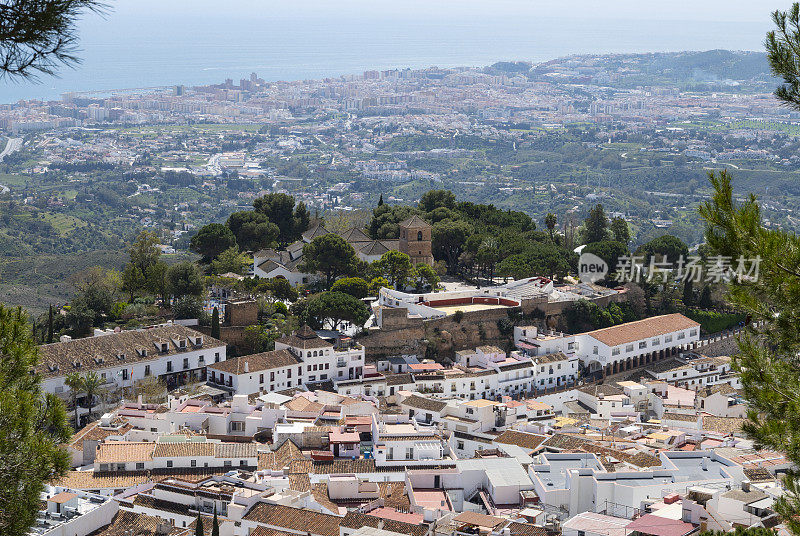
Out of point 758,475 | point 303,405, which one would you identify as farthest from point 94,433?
point 758,475

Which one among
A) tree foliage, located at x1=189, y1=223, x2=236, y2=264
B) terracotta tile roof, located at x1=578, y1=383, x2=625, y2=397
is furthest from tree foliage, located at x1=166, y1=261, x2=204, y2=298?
terracotta tile roof, located at x1=578, y1=383, x2=625, y2=397

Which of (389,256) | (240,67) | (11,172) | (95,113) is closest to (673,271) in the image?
(389,256)

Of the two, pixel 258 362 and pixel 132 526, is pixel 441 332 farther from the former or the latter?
pixel 132 526

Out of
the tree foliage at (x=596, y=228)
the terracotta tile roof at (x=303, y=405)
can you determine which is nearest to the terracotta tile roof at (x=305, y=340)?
the terracotta tile roof at (x=303, y=405)

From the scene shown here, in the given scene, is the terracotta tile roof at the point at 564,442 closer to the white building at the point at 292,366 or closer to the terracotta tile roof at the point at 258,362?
the white building at the point at 292,366

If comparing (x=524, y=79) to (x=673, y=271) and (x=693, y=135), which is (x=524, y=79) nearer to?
(x=693, y=135)
